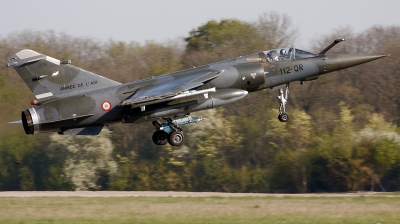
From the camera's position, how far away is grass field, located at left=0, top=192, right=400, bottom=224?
1736 cm

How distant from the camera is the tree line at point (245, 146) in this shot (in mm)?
46781

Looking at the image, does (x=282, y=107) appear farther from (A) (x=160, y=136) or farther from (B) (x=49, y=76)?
(B) (x=49, y=76)

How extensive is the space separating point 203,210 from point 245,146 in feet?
113

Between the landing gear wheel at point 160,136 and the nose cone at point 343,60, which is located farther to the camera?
the nose cone at point 343,60

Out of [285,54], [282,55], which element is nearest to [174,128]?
[282,55]

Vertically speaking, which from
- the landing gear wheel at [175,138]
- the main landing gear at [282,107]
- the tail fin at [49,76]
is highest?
the tail fin at [49,76]

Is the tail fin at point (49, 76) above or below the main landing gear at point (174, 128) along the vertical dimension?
above

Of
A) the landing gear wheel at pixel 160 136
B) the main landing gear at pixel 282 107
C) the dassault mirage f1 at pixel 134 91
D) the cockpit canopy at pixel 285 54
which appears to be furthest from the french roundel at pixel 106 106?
the main landing gear at pixel 282 107

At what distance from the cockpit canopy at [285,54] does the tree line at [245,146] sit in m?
21.4

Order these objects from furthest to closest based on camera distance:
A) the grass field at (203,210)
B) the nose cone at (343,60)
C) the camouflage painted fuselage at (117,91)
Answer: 1. the nose cone at (343,60)
2. the camouflage painted fuselage at (117,91)
3. the grass field at (203,210)

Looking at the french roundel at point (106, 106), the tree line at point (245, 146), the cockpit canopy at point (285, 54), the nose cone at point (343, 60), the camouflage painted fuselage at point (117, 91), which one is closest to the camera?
the camouflage painted fuselage at point (117, 91)

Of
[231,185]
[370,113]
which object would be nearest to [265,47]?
[370,113]

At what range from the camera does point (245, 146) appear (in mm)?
53219

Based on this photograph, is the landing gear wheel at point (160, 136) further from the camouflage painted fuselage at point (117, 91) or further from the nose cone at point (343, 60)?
the nose cone at point (343, 60)
